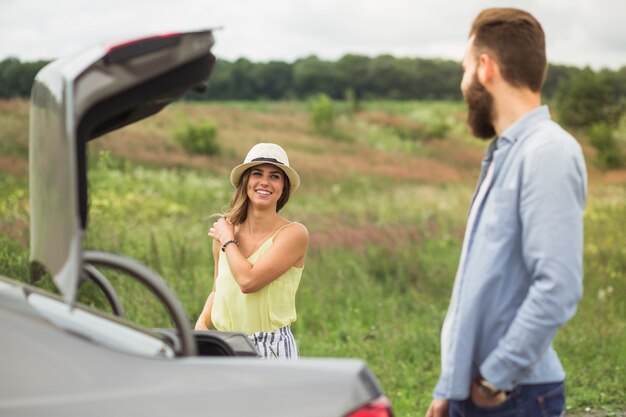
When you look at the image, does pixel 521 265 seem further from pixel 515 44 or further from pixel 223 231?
pixel 223 231

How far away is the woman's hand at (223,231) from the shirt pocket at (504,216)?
5.70ft

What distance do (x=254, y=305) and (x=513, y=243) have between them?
68.9 inches

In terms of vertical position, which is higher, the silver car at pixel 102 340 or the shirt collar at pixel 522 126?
the shirt collar at pixel 522 126

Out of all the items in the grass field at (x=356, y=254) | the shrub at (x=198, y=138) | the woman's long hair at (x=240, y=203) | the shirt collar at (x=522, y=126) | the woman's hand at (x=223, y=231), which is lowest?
the grass field at (x=356, y=254)

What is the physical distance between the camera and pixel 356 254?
1183cm

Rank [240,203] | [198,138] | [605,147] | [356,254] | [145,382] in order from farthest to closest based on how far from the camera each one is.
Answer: [605,147]
[198,138]
[356,254]
[240,203]
[145,382]

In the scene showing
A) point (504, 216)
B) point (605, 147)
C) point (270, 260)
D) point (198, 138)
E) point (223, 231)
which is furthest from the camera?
point (605, 147)

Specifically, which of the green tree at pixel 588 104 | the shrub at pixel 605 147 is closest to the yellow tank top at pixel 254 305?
the shrub at pixel 605 147

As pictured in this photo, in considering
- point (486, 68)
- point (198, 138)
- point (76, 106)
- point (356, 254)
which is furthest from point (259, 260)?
point (198, 138)

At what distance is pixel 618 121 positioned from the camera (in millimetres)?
45312

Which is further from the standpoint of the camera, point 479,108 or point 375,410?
point 479,108

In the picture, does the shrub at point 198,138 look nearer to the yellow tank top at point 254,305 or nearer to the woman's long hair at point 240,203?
the woman's long hair at point 240,203

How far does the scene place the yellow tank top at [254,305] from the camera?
13.0 ft

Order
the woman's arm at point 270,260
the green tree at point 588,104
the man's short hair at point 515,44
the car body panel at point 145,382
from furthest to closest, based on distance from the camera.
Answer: the green tree at point 588,104, the woman's arm at point 270,260, the man's short hair at point 515,44, the car body panel at point 145,382
